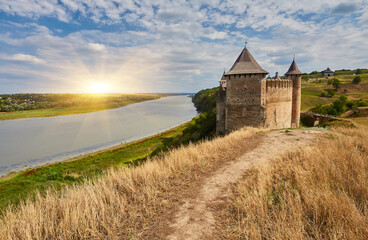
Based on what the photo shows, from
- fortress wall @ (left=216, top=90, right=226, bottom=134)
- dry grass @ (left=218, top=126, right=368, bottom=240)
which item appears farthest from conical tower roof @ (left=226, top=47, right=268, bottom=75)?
dry grass @ (left=218, top=126, right=368, bottom=240)

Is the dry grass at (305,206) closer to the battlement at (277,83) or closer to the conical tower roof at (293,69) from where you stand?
the battlement at (277,83)

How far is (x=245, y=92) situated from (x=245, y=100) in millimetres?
738

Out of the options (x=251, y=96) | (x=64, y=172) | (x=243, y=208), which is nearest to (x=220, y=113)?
(x=251, y=96)

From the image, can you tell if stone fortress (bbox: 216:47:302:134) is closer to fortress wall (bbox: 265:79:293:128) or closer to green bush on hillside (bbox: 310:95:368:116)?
fortress wall (bbox: 265:79:293:128)

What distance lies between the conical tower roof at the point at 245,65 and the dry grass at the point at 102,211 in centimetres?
1360

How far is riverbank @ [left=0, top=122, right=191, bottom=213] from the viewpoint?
12.5 meters

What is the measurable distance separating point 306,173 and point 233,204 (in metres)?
1.85

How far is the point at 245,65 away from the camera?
16531 millimetres

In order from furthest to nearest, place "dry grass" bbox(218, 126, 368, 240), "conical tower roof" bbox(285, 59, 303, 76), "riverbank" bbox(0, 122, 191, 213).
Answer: "conical tower roof" bbox(285, 59, 303, 76)
"riverbank" bbox(0, 122, 191, 213)
"dry grass" bbox(218, 126, 368, 240)

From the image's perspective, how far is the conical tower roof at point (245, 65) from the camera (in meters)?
16.0

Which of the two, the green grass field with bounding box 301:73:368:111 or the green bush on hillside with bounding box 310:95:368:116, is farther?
the green grass field with bounding box 301:73:368:111

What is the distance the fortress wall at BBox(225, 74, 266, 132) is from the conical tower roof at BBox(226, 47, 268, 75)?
36 cm

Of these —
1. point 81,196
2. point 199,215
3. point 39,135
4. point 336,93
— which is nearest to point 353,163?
point 199,215

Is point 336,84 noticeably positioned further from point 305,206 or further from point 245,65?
point 305,206
